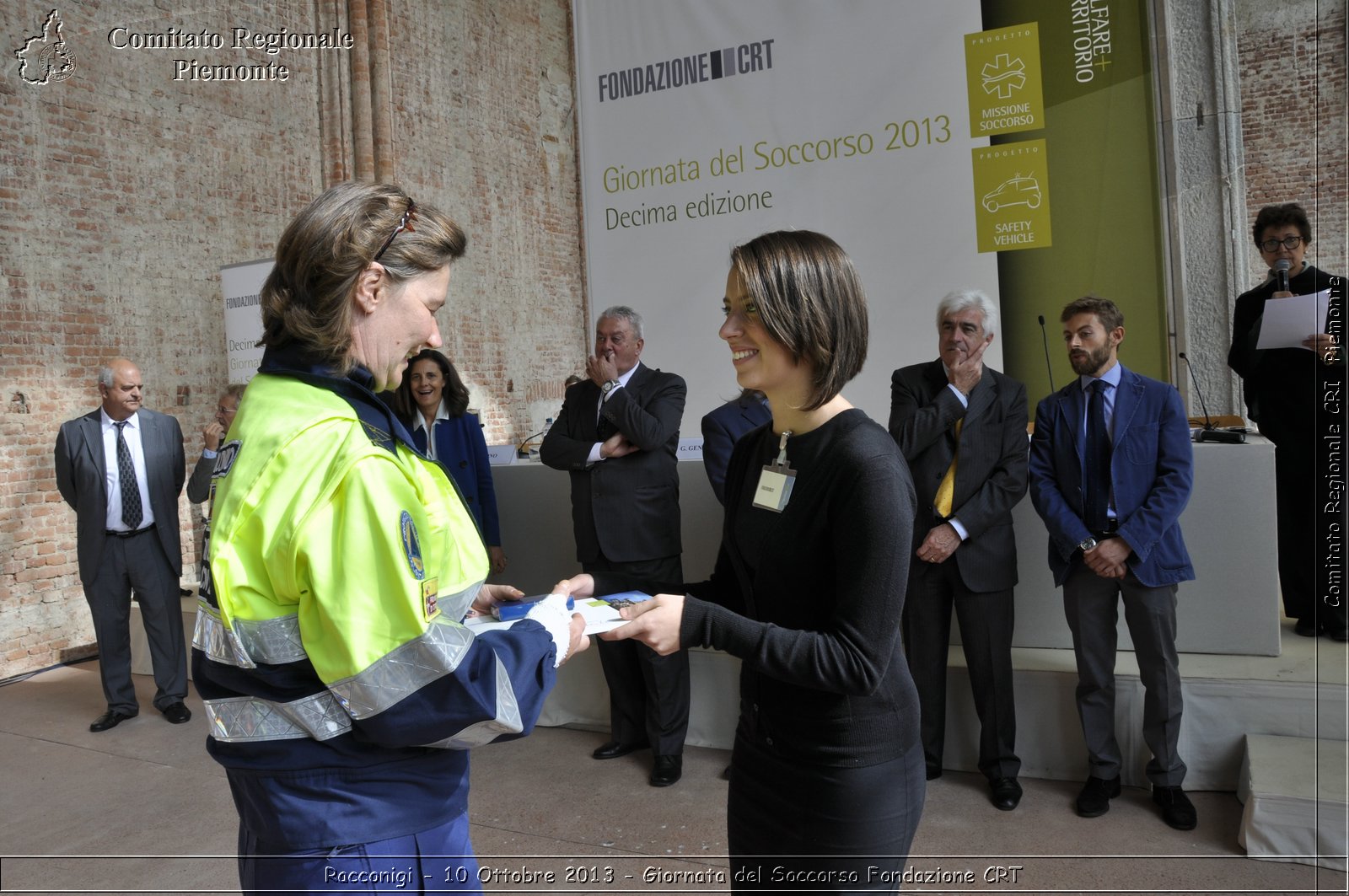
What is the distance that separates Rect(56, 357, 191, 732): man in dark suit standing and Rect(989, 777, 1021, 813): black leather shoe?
4.23 m

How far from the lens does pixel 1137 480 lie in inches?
133

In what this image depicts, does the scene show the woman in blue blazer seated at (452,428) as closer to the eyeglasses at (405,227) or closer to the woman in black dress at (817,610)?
the woman in black dress at (817,610)

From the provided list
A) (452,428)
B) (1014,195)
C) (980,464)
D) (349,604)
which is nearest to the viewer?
(349,604)

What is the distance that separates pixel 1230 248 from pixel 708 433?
3.89 metres

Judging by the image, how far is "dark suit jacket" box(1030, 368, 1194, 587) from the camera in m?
3.30

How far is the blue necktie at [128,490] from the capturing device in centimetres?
523

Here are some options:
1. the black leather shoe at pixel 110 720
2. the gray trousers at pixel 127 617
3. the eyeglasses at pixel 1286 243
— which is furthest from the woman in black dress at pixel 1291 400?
the black leather shoe at pixel 110 720

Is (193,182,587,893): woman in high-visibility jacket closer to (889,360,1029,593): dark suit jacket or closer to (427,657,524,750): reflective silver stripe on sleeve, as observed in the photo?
(427,657,524,750): reflective silver stripe on sleeve

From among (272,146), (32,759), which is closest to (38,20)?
(272,146)

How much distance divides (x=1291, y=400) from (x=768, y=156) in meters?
2.90

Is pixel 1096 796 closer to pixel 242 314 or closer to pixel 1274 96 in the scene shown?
pixel 242 314

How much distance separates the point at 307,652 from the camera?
3.77ft

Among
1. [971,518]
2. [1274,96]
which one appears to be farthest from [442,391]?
[1274,96]

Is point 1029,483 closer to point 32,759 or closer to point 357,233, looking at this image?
point 357,233
